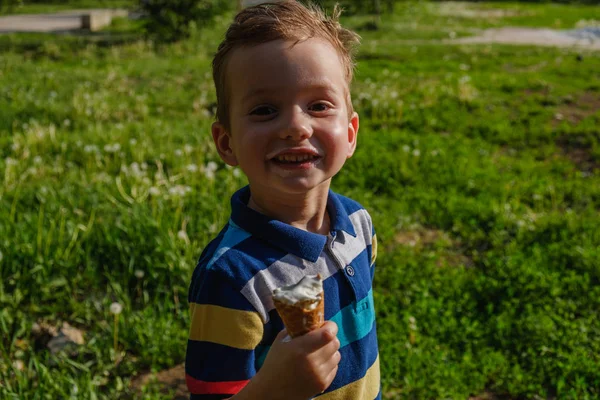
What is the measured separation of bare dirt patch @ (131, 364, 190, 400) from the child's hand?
5.85 feet

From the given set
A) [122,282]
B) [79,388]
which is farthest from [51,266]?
[79,388]

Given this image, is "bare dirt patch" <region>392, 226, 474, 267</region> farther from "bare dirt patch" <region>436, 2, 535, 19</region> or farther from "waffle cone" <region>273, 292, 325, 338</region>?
"bare dirt patch" <region>436, 2, 535, 19</region>

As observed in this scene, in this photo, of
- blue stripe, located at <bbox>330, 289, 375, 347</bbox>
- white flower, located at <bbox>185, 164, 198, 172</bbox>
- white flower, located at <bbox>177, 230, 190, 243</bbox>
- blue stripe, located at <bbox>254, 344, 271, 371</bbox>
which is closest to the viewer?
blue stripe, located at <bbox>254, 344, 271, 371</bbox>

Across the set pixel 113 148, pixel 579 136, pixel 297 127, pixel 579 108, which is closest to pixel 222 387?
pixel 297 127

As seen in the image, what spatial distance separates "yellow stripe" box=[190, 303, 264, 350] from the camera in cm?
157

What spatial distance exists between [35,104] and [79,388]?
201 inches

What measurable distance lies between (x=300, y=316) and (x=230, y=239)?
440 mm

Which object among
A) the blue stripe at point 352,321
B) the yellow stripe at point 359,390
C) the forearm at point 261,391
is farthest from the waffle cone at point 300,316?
the yellow stripe at point 359,390

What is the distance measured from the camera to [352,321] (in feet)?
5.97

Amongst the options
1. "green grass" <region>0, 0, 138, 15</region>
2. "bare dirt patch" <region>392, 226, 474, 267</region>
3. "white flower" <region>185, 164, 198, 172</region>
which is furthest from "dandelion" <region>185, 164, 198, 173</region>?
"green grass" <region>0, 0, 138, 15</region>

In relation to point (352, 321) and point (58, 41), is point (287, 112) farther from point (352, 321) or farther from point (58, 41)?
point (58, 41)

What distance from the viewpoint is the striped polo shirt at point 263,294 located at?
5.17ft

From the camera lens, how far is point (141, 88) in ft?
28.4

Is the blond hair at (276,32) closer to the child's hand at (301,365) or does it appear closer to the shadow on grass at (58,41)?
the child's hand at (301,365)
